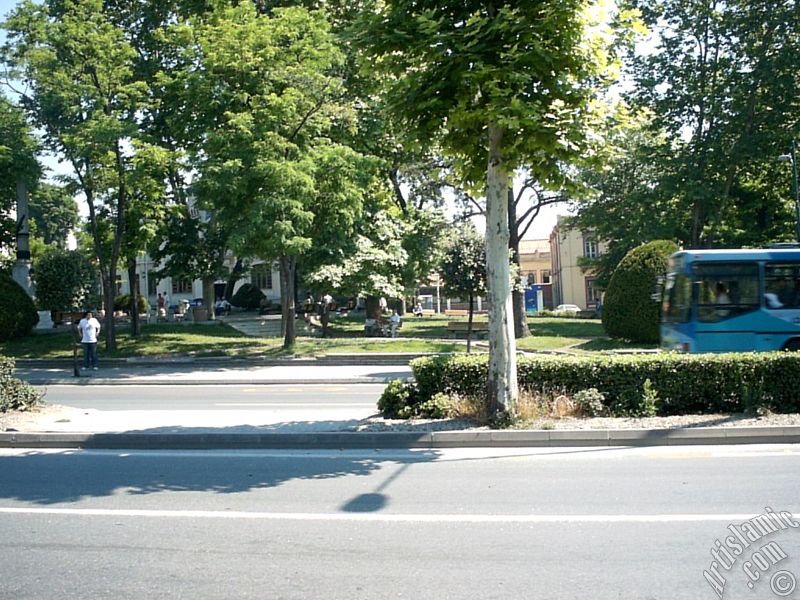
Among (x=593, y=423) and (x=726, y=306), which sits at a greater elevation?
(x=726, y=306)

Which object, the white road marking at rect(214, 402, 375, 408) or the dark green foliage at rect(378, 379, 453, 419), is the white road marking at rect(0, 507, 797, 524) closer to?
the dark green foliage at rect(378, 379, 453, 419)

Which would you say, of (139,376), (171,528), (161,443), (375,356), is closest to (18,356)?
(139,376)

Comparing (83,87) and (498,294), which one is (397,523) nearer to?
(498,294)

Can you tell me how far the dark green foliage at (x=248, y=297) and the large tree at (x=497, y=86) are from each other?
46.0 meters

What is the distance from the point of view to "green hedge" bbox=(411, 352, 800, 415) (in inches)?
420

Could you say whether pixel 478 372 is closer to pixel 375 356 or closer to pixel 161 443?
pixel 161 443

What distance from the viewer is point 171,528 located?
6.30 m

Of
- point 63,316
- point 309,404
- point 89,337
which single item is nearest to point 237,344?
point 89,337

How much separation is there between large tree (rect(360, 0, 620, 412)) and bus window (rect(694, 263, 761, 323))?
815 cm

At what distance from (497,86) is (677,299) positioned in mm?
9671

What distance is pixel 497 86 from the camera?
9.62 metres

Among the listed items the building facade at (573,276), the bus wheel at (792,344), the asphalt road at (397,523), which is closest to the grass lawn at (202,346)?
the bus wheel at (792,344)

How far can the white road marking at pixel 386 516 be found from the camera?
6309 millimetres

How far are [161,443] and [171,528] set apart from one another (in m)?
4.05
